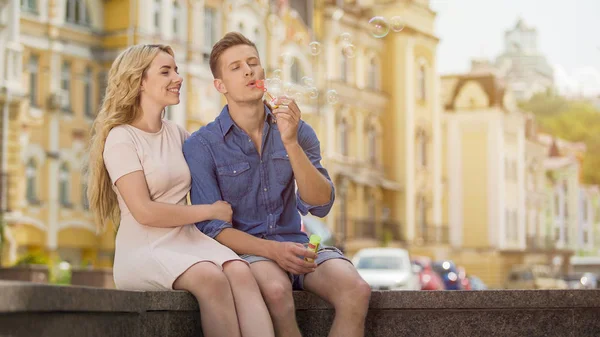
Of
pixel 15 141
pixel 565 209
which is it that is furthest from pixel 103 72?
pixel 565 209

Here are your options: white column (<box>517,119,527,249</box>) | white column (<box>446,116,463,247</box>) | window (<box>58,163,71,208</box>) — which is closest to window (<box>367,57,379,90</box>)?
white column (<box>446,116,463,247</box>)

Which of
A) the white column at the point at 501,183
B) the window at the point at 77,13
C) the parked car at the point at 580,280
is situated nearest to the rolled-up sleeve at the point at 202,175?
the window at the point at 77,13

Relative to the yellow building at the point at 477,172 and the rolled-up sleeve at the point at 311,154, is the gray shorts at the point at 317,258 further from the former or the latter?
the yellow building at the point at 477,172

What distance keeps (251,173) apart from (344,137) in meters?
49.8

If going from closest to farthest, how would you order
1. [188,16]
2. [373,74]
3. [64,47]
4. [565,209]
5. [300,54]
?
[64,47] < [188,16] < [300,54] < [373,74] < [565,209]

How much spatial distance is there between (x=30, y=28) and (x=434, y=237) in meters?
29.4

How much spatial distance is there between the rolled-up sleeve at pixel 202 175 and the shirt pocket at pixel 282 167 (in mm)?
311

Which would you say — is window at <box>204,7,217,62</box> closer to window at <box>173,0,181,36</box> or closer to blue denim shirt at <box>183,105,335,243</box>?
window at <box>173,0,181,36</box>

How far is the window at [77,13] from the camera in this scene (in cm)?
3978

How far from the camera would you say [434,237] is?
6225cm

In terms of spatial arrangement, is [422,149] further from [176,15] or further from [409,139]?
[176,15]

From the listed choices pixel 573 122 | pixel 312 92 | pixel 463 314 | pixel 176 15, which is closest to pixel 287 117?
pixel 463 314

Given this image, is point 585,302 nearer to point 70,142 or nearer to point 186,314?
point 186,314

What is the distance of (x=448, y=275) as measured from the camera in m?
36.2
